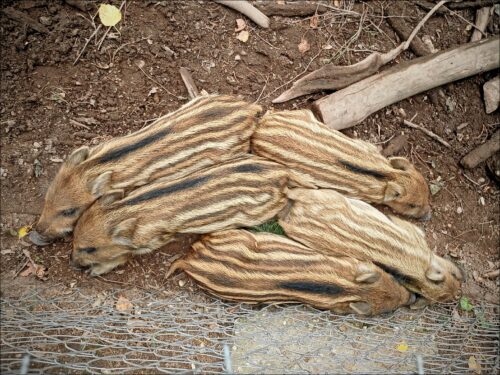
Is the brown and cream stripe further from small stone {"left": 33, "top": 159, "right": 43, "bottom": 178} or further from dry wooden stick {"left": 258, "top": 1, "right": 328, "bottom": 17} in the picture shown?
dry wooden stick {"left": 258, "top": 1, "right": 328, "bottom": 17}

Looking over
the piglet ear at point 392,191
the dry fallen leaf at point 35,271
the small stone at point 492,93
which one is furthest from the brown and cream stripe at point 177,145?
the small stone at point 492,93

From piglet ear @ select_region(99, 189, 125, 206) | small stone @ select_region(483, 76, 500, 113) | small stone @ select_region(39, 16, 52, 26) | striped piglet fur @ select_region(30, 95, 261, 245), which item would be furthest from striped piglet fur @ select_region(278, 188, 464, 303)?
→ small stone @ select_region(39, 16, 52, 26)

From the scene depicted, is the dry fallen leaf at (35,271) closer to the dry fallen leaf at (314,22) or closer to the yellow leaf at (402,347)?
the yellow leaf at (402,347)

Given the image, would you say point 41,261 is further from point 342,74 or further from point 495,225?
point 495,225

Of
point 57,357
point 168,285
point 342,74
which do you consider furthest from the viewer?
point 342,74

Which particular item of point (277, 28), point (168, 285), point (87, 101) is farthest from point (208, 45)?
point (168, 285)

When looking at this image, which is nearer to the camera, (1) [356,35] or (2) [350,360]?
(2) [350,360]
